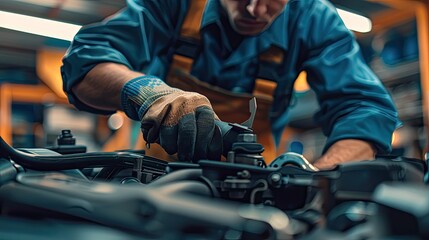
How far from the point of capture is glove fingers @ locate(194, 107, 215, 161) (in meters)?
0.65

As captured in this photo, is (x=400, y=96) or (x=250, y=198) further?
(x=400, y=96)

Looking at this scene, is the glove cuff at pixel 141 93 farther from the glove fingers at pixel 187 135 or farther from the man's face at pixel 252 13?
the man's face at pixel 252 13

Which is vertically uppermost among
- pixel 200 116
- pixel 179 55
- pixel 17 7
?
pixel 17 7

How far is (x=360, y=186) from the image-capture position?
553 mm

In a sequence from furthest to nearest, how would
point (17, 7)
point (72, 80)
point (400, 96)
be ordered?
point (400, 96)
point (17, 7)
point (72, 80)

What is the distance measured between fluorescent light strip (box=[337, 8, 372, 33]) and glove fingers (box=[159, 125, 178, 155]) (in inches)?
68.3

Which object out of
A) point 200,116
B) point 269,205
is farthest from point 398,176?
point 200,116

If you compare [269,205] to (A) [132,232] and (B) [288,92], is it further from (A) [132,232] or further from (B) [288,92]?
(B) [288,92]

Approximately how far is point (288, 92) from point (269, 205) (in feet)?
2.78

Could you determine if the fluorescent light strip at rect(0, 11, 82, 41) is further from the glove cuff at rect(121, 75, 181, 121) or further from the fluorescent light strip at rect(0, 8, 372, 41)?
the glove cuff at rect(121, 75, 181, 121)

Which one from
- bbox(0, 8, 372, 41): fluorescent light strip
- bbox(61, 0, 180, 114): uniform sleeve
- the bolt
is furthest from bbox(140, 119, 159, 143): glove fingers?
bbox(0, 8, 372, 41): fluorescent light strip

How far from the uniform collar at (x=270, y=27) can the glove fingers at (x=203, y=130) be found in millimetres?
644

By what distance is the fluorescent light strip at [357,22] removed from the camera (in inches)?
89.8

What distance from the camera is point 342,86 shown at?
4.17ft
